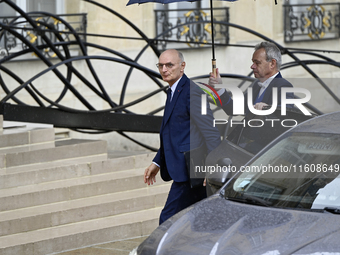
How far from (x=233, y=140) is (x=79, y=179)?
8.73 feet

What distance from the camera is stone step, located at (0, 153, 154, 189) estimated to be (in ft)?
20.3

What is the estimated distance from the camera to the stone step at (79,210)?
5.40 m

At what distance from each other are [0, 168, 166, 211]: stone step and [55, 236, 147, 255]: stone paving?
820 millimetres

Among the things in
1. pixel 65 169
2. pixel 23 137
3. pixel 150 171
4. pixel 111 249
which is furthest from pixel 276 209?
pixel 23 137

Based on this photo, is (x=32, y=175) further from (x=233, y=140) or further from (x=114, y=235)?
(x=233, y=140)

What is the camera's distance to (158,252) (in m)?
2.96

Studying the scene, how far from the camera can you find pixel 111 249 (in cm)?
532

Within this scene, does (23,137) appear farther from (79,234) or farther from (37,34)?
(37,34)

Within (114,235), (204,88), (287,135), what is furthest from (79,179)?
(287,135)

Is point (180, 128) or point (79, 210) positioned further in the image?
point (79, 210)

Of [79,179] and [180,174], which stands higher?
[180,174]

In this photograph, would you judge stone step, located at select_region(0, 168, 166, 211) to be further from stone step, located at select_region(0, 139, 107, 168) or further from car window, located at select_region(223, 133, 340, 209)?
car window, located at select_region(223, 133, 340, 209)

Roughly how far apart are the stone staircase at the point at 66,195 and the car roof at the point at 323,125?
2.51 metres

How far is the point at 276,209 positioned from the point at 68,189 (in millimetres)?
3301
